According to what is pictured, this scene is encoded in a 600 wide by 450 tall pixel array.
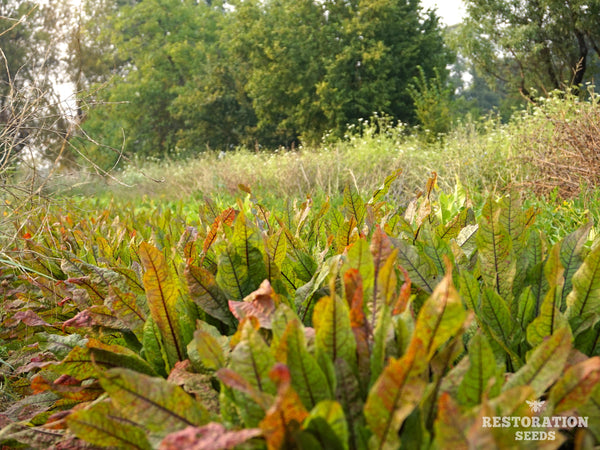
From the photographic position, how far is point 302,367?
0.81 metres

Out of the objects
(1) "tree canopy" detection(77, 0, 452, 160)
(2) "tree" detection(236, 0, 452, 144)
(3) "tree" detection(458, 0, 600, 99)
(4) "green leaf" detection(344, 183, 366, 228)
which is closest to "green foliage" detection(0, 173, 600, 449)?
(4) "green leaf" detection(344, 183, 366, 228)

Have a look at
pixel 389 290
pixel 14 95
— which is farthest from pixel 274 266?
pixel 14 95

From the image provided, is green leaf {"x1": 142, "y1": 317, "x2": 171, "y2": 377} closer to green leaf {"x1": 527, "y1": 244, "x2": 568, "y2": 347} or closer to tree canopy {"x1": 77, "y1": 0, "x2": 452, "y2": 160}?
green leaf {"x1": 527, "y1": 244, "x2": 568, "y2": 347}

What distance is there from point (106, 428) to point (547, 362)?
72cm

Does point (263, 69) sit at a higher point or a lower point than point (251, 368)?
Answer: higher

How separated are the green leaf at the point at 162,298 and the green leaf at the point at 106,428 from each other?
30 centimetres

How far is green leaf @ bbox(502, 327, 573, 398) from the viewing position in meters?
0.75

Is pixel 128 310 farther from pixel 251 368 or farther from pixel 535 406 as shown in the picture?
pixel 535 406

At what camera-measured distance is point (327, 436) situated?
74 cm

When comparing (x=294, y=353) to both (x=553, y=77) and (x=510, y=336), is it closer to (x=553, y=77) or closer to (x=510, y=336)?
(x=510, y=336)

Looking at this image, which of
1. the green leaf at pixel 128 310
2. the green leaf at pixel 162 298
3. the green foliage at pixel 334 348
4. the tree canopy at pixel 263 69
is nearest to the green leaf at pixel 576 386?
the green foliage at pixel 334 348

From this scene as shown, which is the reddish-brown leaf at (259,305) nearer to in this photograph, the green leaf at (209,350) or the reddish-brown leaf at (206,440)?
the green leaf at (209,350)

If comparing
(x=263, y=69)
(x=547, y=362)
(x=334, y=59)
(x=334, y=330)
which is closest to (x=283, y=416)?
(x=334, y=330)

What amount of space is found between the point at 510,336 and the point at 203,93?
31916 millimetres
